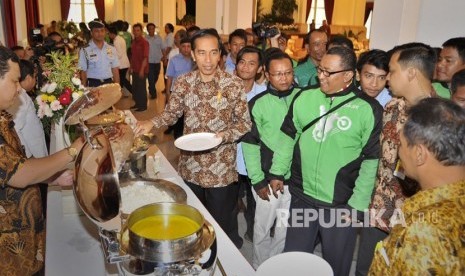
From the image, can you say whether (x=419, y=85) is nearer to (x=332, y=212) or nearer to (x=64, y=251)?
(x=332, y=212)

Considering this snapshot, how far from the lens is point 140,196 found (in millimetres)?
1534

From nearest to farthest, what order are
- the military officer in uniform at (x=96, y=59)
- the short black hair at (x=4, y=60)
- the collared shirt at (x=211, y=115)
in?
1. the short black hair at (x=4, y=60)
2. the collared shirt at (x=211, y=115)
3. the military officer in uniform at (x=96, y=59)

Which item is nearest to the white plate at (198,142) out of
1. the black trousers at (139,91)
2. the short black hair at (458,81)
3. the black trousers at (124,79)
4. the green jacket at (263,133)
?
the green jacket at (263,133)

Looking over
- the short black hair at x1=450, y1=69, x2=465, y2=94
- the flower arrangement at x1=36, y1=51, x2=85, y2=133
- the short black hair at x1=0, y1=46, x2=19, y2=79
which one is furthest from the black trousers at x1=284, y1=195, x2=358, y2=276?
the flower arrangement at x1=36, y1=51, x2=85, y2=133

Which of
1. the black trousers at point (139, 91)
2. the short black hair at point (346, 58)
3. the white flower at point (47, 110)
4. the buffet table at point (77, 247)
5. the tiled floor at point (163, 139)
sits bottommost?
the tiled floor at point (163, 139)

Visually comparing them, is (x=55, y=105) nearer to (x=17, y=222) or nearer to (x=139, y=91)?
(x=17, y=222)

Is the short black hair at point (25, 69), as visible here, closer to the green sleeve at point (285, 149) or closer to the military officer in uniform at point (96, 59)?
the green sleeve at point (285, 149)

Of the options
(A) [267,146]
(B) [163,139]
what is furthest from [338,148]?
(B) [163,139]

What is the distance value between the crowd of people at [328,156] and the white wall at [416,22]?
1.03 m

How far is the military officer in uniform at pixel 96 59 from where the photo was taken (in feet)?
16.4

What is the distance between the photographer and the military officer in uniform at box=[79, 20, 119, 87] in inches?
197

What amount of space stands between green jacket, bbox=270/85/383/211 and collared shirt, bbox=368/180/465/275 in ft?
2.58

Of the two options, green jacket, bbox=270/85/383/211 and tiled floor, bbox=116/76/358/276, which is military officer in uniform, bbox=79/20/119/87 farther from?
green jacket, bbox=270/85/383/211

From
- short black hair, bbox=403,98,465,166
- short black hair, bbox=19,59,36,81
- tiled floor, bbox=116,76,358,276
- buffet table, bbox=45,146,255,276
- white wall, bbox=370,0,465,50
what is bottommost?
tiled floor, bbox=116,76,358,276
